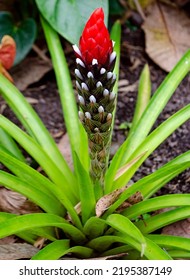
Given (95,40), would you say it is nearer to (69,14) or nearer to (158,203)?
(158,203)

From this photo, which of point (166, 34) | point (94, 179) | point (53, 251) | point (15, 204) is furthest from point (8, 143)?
point (166, 34)

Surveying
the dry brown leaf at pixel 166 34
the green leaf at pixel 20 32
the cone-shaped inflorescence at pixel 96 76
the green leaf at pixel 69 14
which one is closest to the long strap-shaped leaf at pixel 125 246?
the cone-shaped inflorescence at pixel 96 76

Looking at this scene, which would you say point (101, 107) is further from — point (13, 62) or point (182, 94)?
point (182, 94)

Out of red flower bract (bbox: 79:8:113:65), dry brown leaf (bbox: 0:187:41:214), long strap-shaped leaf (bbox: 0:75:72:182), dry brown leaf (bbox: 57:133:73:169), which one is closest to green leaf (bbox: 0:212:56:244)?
dry brown leaf (bbox: 0:187:41:214)

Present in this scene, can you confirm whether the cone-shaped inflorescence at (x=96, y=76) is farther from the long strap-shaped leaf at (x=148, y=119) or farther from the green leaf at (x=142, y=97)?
the green leaf at (x=142, y=97)

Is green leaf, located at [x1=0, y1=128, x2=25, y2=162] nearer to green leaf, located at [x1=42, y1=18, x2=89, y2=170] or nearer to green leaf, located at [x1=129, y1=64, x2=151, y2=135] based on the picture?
green leaf, located at [x1=42, y1=18, x2=89, y2=170]
